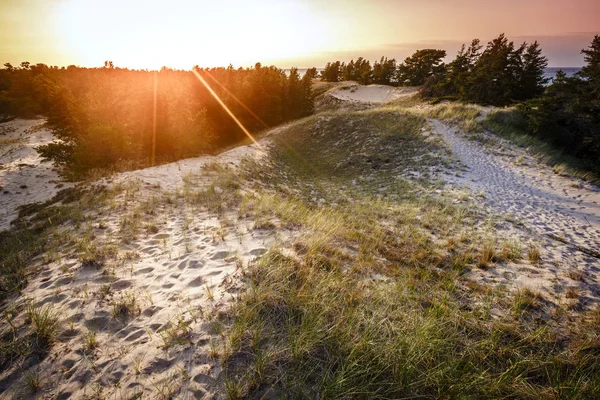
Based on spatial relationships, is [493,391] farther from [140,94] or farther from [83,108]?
[140,94]

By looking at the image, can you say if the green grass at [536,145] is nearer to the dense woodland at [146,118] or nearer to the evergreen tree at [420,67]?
the dense woodland at [146,118]

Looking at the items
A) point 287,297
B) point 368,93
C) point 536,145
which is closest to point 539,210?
point 536,145

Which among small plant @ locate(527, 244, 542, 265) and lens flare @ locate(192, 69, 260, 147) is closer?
small plant @ locate(527, 244, 542, 265)

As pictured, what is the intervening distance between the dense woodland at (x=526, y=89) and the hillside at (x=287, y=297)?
36.8 feet

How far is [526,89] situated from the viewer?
2820 cm

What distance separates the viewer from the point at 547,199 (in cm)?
1055

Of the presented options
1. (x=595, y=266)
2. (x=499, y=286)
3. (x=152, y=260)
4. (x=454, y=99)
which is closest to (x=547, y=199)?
(x=595, y=266)

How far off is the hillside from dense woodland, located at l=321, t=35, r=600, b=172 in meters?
11.2

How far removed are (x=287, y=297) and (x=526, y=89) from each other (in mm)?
40195

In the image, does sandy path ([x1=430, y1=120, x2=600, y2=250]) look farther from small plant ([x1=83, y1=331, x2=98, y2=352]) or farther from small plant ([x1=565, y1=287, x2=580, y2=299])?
small plant ([x1=83, y1=331, x2=98, y2=352])

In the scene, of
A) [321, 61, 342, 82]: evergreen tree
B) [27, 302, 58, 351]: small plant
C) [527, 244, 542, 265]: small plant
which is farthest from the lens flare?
[321, 61, 342, 82]: evergreen tree

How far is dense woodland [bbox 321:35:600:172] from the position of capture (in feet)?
55.1

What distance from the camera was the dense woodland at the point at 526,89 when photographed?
16.8 metres

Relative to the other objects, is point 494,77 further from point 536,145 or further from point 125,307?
point 125,307
